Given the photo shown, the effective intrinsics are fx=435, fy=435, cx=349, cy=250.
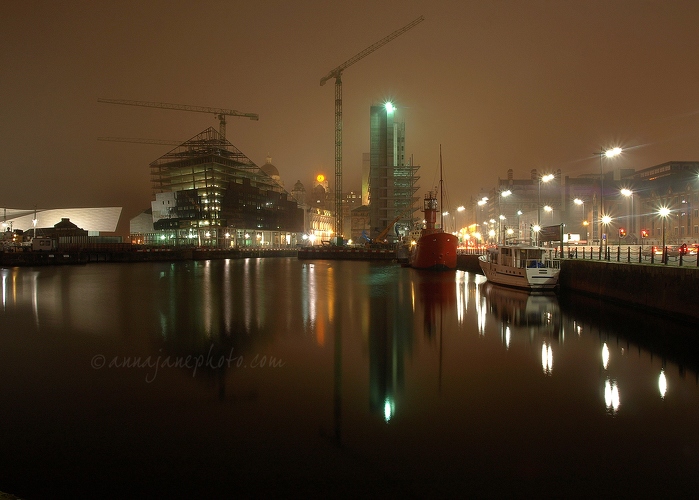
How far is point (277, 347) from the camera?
13.1 metres

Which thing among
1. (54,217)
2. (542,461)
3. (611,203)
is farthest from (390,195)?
(542,461)

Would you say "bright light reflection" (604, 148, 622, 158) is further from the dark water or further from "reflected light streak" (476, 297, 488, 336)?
"reflected light streak" (476, 297, 488, 336)

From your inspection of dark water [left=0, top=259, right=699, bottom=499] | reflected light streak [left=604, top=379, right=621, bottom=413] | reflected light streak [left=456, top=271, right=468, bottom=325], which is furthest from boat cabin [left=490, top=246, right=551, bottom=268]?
reflected light streak [left=604, top=379, right=621, bottom=413]

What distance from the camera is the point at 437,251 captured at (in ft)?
163

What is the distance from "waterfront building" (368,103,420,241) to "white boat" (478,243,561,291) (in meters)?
75.9

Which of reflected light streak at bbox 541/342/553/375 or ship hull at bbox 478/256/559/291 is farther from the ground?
ship hull at bbox 478/256/559/291

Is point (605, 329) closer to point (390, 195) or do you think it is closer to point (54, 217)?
point (390, 195)

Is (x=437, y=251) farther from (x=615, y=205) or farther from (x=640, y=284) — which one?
(x=615, y=205)

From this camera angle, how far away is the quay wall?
50.3ft

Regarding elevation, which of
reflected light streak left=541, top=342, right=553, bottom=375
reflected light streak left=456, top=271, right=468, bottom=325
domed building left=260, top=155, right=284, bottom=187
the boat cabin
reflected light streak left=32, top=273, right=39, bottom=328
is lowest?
reflected light streak left=456, top=271, right=468, bottom=325

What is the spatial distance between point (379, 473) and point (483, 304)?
58.6 ft

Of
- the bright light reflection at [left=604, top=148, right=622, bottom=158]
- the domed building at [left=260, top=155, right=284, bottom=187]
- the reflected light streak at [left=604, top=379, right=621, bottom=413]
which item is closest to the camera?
the reflected light streak at [left=604, top=379, right=621, bottom=413]

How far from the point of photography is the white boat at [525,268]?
26.3m

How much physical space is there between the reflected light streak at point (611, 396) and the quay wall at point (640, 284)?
7703 mm
